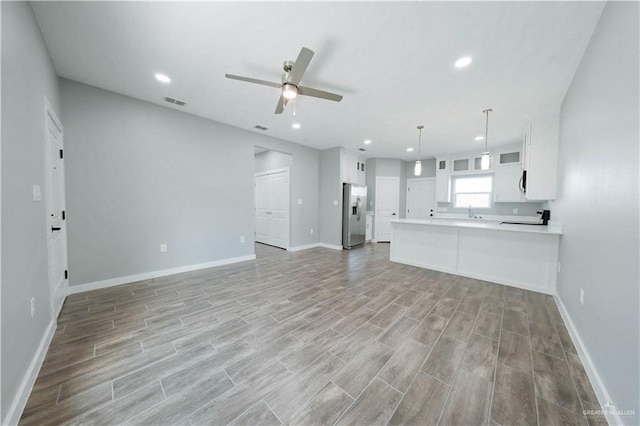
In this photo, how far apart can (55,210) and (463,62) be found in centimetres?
480

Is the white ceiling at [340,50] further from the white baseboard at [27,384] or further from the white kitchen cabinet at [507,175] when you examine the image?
the white baseboard at [27,384]

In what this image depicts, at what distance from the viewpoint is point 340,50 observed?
2.24 meters

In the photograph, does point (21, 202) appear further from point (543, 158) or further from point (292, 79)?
point (543, 158)

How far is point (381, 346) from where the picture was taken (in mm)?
1964

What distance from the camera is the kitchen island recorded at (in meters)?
3.18

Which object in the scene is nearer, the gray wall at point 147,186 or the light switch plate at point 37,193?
the light switch plate at point 37,193

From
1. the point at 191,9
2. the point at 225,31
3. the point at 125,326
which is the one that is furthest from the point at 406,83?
the point at 125,326

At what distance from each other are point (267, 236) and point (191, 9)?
214 inches

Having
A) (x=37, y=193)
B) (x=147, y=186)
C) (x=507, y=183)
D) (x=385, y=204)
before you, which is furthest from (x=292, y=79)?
(x=507, y=183)

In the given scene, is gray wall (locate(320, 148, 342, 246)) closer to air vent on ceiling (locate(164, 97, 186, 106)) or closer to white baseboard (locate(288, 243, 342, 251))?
white baseboard (locate(288, 243, 342, 251))

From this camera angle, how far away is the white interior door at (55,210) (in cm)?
219

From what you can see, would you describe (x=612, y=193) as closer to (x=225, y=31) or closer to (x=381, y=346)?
(x=381, y=346)

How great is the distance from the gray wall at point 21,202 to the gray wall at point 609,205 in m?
3.34

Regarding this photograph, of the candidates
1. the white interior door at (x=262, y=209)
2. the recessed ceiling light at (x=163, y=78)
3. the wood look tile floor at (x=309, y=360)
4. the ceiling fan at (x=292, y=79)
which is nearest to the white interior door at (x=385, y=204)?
the white interior door at (x=262, y=209)
